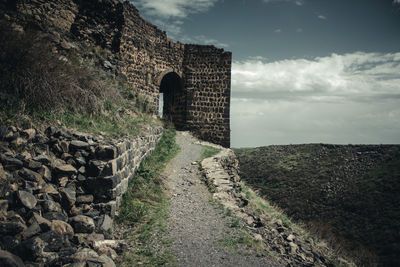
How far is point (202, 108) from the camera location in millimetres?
13609

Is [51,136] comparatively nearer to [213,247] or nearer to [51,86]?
[51,86]

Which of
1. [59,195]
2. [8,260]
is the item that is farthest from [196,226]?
[8,260]

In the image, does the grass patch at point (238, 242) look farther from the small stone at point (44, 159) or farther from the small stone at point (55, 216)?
the small stone at point (44, 159)

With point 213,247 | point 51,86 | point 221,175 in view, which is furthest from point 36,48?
point 221,175

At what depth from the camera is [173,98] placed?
47.4 ft

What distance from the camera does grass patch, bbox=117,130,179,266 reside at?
10.0 ft

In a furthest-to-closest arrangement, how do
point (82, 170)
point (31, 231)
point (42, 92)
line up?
point (42, 92), point (82, 170), point (31, 231)

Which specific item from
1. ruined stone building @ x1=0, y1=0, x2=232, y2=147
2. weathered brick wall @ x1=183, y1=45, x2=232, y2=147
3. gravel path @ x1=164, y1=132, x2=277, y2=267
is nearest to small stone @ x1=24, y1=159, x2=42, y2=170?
gravel path @ x1=164, y1=132, x2=277, y2=267

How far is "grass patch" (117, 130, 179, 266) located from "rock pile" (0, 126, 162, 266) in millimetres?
249

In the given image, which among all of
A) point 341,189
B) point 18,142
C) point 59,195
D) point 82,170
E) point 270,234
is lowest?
point 341,189

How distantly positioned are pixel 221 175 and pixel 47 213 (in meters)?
5.19

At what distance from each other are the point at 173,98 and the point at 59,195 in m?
11.8

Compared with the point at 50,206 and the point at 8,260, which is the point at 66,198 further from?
the point at 8,260

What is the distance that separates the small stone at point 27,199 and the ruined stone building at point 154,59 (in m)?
5.74
